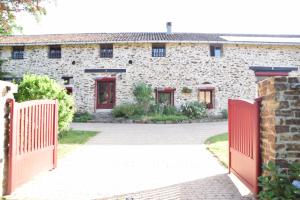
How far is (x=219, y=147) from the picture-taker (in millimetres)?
10336

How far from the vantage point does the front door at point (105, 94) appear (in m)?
22.3

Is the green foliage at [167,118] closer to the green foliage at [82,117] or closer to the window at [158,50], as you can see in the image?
the green foliage at [82,117]

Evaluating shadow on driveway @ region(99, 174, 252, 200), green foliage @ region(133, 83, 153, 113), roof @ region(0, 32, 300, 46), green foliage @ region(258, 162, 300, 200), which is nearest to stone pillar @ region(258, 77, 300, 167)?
green foliage @ region(258, 162, 300, 200)

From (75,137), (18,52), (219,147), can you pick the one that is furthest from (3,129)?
(18,52)

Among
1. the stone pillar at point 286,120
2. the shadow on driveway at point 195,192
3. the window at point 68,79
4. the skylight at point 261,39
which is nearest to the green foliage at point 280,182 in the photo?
the stone pillar at point 286,120

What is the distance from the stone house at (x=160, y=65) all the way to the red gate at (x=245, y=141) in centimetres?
1472

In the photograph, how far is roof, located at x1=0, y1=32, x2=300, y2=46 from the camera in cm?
2183

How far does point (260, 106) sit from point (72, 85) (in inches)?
720

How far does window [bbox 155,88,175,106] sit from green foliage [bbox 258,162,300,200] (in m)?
17.3

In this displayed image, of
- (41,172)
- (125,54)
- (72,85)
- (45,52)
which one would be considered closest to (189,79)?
(125,54)

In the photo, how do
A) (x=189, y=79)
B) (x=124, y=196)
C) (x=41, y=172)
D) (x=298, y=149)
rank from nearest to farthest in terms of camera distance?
(x=298, y=149) → (x=124, y=196) → (x=41, y=172) → (x=189, y=79)

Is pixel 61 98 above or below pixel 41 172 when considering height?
above

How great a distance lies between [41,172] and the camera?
22.3 feet

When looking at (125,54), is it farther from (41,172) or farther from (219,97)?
(41,172)
